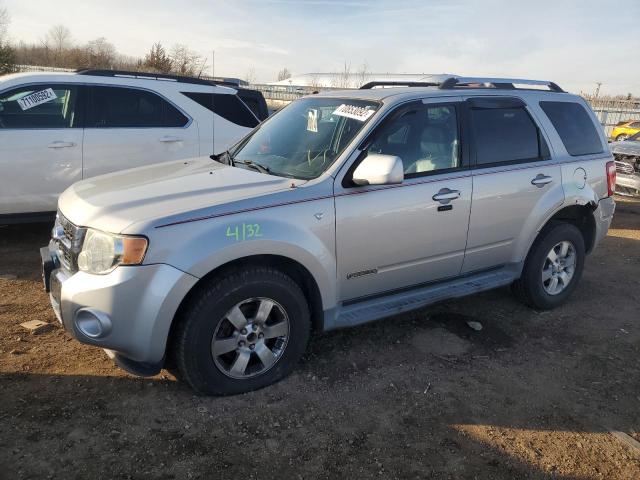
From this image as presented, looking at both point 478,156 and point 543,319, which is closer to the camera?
point 478,156

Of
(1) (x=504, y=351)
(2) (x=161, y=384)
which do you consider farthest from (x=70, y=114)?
(1) (x=504, y=351)

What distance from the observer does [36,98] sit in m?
5.55

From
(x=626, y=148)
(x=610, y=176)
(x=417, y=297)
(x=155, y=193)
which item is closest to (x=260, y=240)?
(x=155, y=193)

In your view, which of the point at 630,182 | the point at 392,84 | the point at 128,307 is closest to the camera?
the point at 128,307

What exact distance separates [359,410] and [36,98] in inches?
186

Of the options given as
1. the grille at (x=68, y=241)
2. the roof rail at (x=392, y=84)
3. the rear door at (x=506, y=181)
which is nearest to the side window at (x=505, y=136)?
the rear door at (x=506, y=181)

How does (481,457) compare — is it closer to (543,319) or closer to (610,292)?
(543,319)

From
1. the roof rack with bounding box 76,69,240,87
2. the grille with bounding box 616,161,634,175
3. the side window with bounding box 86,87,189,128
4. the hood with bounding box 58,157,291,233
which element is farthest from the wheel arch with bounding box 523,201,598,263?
the grille with bounding box 616,161,634,175

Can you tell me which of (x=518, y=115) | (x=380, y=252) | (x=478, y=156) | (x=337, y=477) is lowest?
(x=337, y=477)

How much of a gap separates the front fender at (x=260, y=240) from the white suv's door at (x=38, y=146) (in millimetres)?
3514

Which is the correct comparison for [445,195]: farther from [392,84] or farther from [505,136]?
[392,84]

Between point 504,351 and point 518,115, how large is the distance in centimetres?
194

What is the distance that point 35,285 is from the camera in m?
4.72

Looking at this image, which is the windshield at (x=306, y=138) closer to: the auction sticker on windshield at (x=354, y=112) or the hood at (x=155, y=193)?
the auction sticker on windshield at (x=354, y=112)
